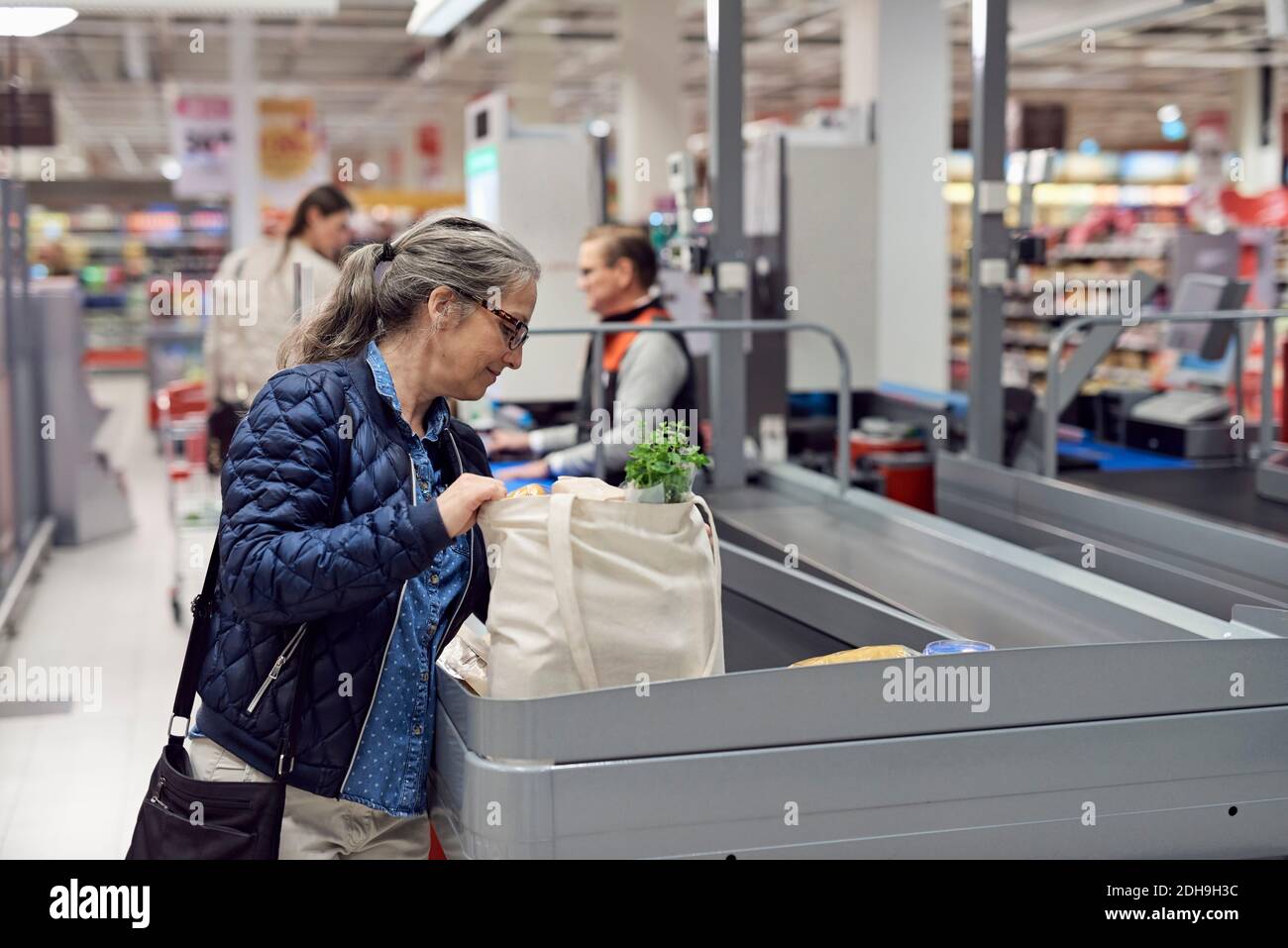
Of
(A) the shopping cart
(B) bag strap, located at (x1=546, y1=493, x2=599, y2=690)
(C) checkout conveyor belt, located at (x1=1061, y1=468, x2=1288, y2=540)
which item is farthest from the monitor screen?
(B) bag strap, located at (x1=546, y1=493, x2=599, y2=690)

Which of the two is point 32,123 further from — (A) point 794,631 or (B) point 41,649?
(A) point 794,631

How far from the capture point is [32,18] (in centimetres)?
473

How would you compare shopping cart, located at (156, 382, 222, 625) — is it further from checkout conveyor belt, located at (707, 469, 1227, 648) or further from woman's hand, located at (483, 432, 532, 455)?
checkout conveyor belt, located at (707, 469, 1227, 648)

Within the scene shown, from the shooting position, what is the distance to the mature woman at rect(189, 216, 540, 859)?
1.96 m

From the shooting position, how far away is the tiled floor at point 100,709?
4309mm

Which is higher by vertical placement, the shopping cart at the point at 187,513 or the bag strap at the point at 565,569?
the bag strap at the point at 565,569

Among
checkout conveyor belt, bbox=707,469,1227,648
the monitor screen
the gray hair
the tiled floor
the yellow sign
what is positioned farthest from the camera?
the yellow sign

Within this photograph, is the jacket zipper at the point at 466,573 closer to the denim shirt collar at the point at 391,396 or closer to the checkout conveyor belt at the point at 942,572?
the denim shirt collar at the point at 391,396

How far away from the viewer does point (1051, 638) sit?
10.4 feet

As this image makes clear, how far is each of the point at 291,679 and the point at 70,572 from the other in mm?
6423

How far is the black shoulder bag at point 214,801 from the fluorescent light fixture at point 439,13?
4.31 m

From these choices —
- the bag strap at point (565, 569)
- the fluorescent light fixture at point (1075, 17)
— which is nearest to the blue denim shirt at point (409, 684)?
the bag strap at point (565, 569)

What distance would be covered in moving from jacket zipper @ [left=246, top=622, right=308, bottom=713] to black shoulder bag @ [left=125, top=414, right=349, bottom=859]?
1cm

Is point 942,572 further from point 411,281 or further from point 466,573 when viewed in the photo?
point 411,281
